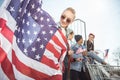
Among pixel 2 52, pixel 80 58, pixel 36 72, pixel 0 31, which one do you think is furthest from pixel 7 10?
pixel 80 58

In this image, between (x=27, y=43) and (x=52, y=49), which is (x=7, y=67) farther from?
(x=52, y=49)

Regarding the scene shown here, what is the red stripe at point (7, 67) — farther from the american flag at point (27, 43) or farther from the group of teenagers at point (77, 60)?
the group of teenagers at point (77, 60)

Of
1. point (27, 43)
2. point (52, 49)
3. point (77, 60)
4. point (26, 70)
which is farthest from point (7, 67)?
point (77, 60)

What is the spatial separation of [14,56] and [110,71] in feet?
5.86

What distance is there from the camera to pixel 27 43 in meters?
3.15


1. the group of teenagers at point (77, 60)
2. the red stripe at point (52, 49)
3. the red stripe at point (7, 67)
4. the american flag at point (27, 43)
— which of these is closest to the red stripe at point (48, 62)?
the american flag at point (27, 43)

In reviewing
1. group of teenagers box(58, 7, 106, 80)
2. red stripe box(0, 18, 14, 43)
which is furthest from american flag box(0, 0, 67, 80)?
group of teenagers box(58, 7, 106, 80)

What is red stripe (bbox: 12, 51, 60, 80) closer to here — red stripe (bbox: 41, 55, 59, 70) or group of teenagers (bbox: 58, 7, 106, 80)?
red stripe (bbox: 41, 55, 59, 70)

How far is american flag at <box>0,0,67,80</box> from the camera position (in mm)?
3059

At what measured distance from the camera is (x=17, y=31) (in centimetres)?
315

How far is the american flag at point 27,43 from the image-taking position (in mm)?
3059

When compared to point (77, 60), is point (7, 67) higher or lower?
higher

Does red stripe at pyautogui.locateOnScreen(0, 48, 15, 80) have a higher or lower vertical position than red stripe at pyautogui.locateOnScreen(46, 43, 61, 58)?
lower

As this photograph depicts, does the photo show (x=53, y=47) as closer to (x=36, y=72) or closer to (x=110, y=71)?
(x=36, y=72)
